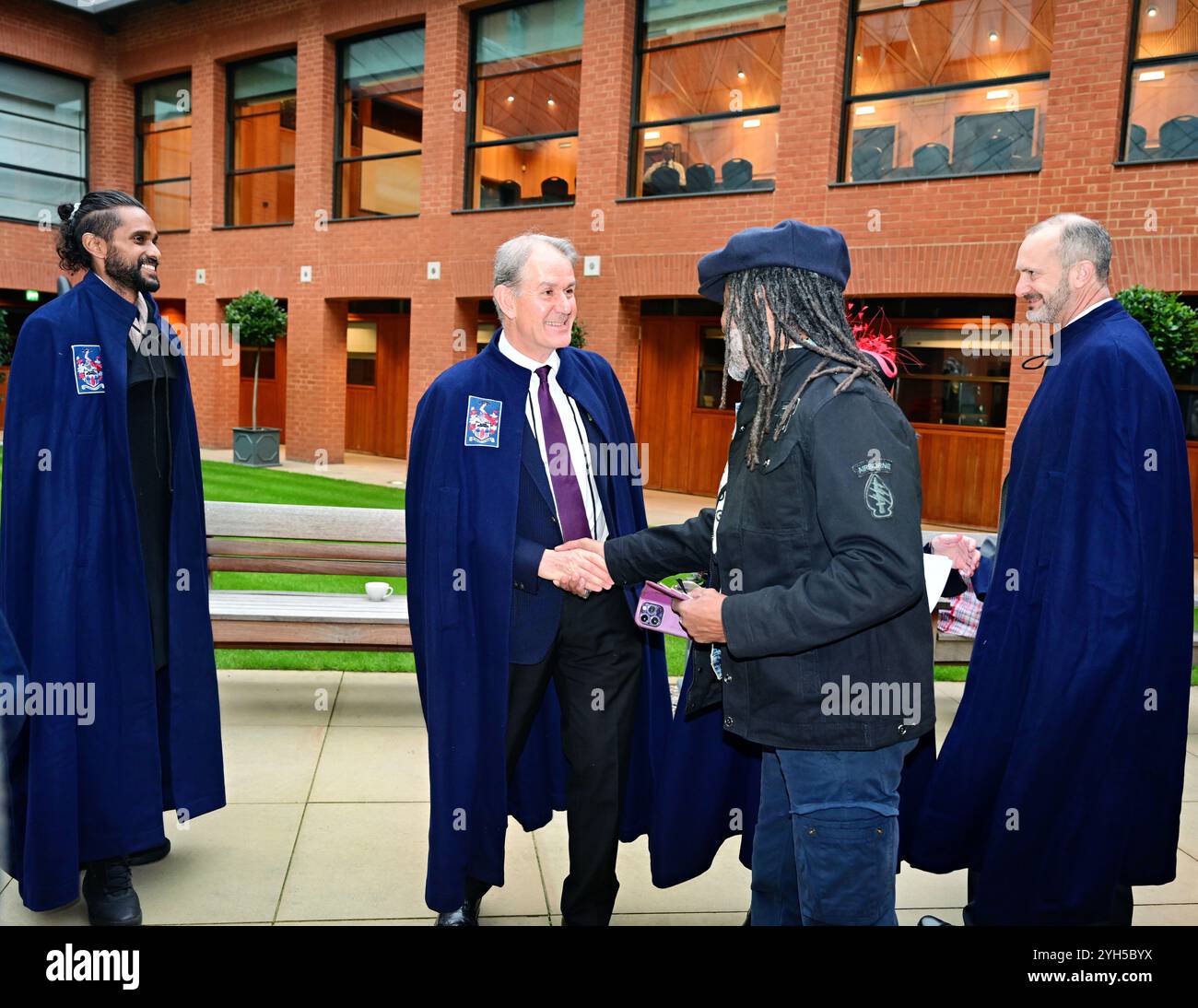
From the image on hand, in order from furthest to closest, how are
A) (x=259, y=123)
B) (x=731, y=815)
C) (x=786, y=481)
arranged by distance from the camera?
(x=259, y=123), (x=731, y=815), (x=786, y=481)

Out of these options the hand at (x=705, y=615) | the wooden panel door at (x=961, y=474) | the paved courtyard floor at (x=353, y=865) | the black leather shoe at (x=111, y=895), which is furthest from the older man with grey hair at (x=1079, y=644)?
the wooden panel door at (x=961, y=474)

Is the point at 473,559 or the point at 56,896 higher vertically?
the point at 473,559

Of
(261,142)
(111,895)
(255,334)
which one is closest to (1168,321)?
(111,895)

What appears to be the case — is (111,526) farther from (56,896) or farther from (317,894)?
(317,894)

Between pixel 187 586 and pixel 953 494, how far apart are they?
11673mm

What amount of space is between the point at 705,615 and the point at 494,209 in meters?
14.5

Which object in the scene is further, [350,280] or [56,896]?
[350,280]

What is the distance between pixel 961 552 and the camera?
10.9 ft

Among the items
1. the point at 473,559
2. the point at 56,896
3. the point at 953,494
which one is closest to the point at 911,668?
the point at 473,559

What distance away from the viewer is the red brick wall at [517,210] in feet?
35.8

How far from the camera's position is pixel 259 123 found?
64.6ft

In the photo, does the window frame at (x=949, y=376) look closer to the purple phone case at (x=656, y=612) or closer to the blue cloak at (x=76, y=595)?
the purple phone case at (x=656, y=612)

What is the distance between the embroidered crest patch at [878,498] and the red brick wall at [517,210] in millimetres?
10129

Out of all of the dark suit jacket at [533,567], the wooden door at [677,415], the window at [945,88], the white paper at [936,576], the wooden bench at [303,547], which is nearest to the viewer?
the white paper at [936,576]
